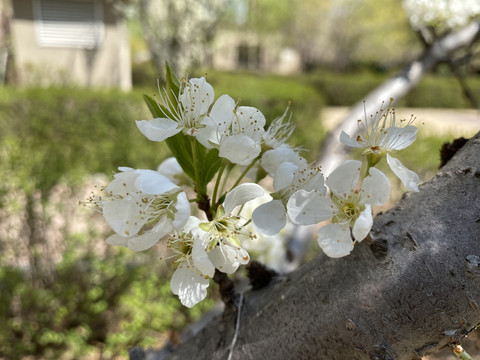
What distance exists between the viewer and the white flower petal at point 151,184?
66 cm

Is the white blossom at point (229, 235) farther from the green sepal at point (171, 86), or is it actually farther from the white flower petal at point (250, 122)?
the green sepal at point (171, 86)

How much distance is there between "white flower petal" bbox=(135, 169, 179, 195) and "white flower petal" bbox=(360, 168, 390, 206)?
32 cm

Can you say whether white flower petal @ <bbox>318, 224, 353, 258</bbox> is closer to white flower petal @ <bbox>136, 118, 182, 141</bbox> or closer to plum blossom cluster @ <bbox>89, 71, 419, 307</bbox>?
plum blossom cluster @ <bbox>89, 71, 419, 307</bbox>

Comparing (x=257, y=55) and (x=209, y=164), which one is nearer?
(x=209, y=164)

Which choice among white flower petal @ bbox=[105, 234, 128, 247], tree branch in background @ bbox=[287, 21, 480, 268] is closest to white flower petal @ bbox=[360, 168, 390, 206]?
white flower petal @ bbox=[105, 234, 128, 247]

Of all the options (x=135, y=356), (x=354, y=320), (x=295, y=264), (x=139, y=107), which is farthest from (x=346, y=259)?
(x=139, y=107)

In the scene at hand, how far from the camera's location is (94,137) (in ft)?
21.9

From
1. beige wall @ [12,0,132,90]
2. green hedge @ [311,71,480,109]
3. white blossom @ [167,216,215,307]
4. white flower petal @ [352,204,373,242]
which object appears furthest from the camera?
green hedge @ [311,71,480,109]

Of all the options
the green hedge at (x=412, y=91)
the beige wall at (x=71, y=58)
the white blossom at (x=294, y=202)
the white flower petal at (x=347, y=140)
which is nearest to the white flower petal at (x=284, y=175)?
the white blossom at (x=294, y=202)

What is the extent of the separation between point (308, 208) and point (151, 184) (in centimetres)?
26

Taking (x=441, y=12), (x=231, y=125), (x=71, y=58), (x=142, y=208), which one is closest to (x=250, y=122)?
(x=231, y=125)

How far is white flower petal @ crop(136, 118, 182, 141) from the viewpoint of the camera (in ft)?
2.36

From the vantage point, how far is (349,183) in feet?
2.34

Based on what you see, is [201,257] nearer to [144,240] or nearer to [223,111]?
[144,240]
